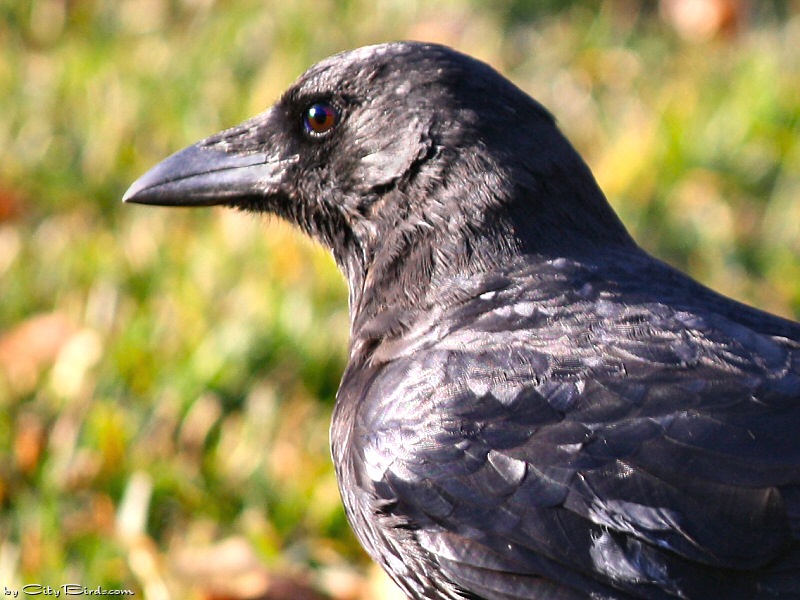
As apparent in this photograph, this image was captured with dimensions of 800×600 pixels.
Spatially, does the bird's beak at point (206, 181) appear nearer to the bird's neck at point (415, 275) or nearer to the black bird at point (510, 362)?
the black bird at point (510, 362)

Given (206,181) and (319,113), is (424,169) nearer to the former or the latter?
(319,113)

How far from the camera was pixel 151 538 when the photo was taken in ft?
13.6

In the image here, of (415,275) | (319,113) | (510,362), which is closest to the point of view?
(510,362)

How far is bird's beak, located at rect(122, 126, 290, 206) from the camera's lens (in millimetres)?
3816

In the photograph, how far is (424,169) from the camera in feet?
11.3

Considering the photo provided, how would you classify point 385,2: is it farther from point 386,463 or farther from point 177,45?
point 386,463

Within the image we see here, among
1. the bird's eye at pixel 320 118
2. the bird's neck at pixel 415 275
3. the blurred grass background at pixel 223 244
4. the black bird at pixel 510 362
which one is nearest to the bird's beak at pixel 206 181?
the black bird at pixel 510 362

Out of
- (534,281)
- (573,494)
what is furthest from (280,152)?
(573,494)

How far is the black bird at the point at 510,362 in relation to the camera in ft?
9.14

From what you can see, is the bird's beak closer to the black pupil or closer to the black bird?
the black bird

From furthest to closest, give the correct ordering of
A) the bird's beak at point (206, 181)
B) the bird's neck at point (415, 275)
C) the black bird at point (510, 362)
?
the bird's beak at point (206, 181)
the bird's neck at point (415, 275)
the black bird at point (510, 362)

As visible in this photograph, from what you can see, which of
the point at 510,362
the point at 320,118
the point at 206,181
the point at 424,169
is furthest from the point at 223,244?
the point at 510,362

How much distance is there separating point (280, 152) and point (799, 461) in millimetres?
1743

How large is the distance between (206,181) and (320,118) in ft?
1.43
